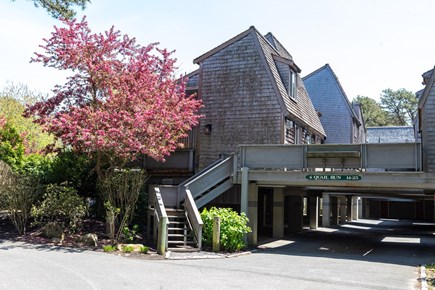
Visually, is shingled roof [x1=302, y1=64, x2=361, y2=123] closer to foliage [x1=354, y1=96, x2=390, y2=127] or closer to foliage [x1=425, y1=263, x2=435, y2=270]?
foliage [x1=425, y1=263, x2=435, y2=270]

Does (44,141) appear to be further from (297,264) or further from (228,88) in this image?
(297,264)

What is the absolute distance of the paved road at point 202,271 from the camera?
8.55 metres

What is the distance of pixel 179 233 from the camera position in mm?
15102

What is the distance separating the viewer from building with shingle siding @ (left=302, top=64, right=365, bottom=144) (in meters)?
32.2

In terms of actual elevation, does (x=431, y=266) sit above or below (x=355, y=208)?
above

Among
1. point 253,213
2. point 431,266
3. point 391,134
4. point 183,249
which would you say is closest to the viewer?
point 431,266

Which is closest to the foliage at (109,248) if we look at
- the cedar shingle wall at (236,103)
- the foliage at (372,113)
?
the cedar shingle wall at (236,103)

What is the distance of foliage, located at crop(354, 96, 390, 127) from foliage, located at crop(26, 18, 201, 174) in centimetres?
5477

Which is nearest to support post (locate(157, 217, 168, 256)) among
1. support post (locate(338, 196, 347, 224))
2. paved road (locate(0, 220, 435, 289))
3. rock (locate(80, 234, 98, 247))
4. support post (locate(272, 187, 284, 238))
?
paved road (locate(0, 220, 435, 289))

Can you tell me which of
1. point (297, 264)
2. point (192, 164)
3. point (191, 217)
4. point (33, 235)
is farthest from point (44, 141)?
point (297, 264)

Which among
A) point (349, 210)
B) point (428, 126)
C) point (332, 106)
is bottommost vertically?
point (349, 210)

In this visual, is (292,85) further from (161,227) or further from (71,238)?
(71,238)

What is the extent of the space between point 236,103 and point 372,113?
168 feet

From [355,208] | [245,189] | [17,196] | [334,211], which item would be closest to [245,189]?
[245,189]
